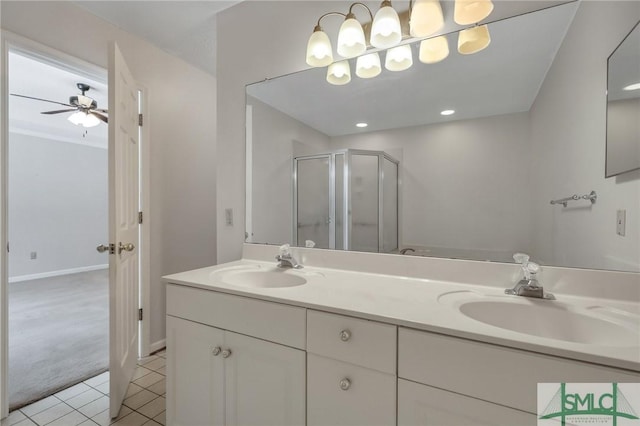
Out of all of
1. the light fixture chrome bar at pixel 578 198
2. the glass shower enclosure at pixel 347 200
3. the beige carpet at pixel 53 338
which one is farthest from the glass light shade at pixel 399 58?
the beige carpet at pixel 53 338

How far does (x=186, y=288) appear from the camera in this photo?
4.02 feet

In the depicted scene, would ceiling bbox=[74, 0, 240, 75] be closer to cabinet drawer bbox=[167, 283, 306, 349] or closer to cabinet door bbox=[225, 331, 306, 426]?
cabinet drawer bbox=[167, 283, 306, 349]

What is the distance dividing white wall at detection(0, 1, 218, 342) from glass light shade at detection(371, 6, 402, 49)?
1764mm

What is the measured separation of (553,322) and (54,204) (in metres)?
6.46

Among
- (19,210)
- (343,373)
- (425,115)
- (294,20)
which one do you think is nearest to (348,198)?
(425,115)

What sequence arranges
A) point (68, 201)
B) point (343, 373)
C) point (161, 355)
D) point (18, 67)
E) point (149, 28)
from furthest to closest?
point (68, 201) → point (18, 67) → point (161, 355) → point (149, 28) → point (343, 373)

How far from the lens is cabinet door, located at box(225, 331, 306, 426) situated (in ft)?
3.19

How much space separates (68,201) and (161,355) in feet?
14.3

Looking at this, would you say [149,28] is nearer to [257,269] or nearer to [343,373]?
[257,269]

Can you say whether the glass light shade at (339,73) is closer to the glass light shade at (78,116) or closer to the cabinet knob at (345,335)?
the cabinet knob at (345,335)

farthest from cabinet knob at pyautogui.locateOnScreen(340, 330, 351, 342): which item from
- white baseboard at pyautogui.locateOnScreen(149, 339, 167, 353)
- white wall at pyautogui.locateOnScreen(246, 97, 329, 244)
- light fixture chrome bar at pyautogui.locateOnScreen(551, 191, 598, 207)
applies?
white baseboard at pyautogui.locateOnScreen(149, 339, 167, 353)

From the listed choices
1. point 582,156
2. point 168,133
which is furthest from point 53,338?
point 582,156

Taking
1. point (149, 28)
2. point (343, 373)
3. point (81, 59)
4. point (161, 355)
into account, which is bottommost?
point (161, 355)

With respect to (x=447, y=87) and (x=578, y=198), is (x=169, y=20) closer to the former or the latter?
(x=447, y=87)
